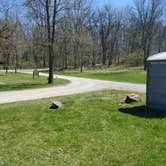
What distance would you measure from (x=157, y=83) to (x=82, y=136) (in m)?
3.87

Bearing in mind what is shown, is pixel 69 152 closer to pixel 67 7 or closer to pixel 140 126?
pixel 140 126

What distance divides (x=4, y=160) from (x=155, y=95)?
231 inches

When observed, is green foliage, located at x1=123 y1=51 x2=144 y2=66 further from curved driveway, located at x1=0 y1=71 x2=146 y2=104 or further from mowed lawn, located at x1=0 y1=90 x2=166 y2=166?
mowed lawn, located at x1=0 y1=90 x2=166 y2=166

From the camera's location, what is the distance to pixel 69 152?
219 inches

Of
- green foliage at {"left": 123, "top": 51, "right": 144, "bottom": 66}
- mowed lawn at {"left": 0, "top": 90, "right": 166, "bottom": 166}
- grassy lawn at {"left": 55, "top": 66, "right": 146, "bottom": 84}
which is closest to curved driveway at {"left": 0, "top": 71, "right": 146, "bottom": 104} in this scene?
mowed lawn at {"left": 0, "top": 90, "right": 166, "bottom": 166}

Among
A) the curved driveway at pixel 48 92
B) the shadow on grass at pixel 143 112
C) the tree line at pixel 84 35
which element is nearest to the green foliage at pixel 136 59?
the tree line at pixel 84 35

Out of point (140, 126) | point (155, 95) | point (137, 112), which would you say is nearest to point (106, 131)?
point (140, 126)

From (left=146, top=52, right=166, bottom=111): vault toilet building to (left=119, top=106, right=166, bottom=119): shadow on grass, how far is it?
0.97ft

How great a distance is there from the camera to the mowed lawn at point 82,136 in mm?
5246

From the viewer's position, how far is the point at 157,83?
30.1ft

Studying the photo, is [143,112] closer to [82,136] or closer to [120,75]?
[82,136]

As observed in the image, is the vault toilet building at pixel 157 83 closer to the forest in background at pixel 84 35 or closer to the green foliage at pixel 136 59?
the forest in background at pixel 84 35

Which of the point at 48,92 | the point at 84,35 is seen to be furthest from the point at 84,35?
the point at 48,92

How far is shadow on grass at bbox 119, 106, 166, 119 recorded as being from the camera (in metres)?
8.41
